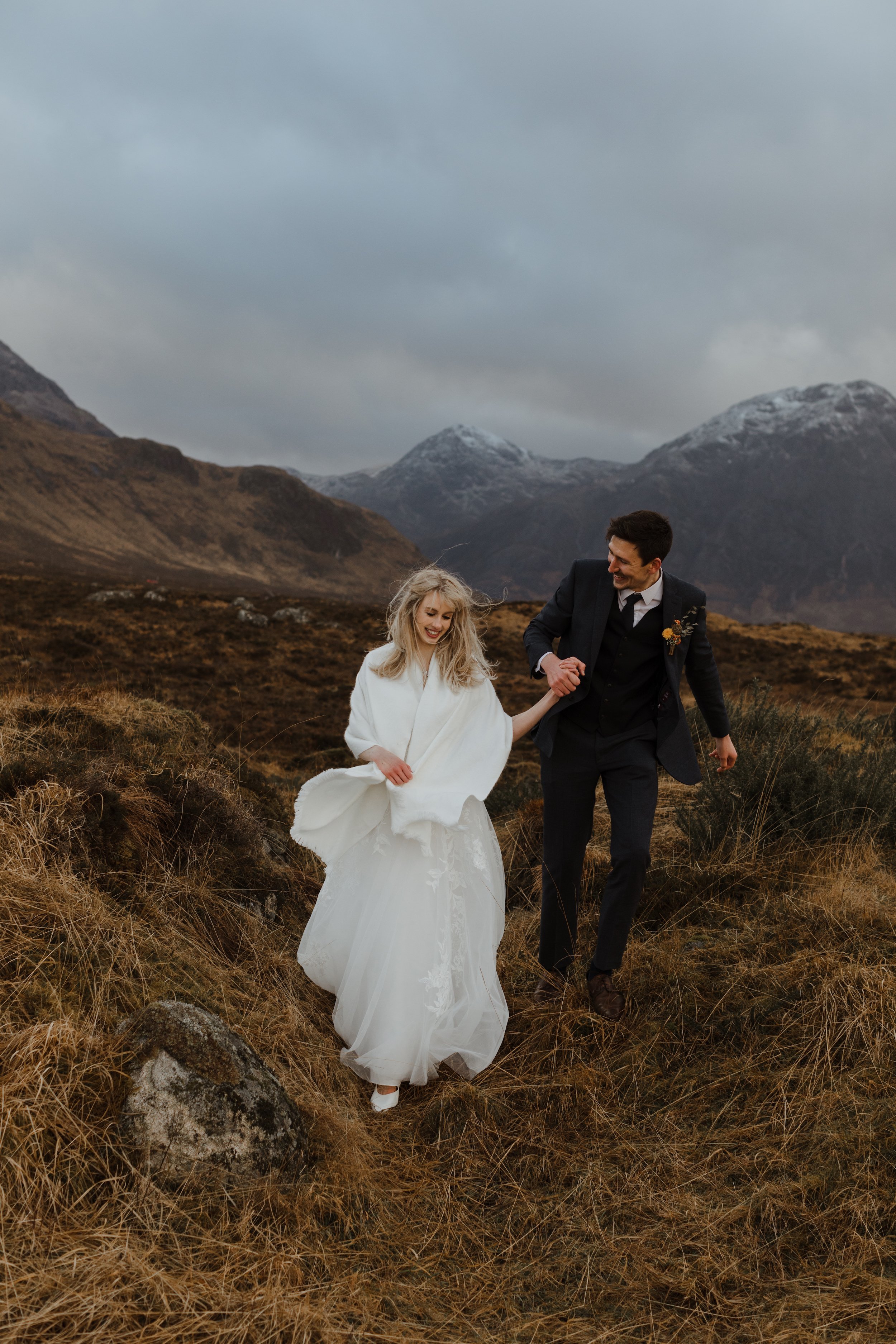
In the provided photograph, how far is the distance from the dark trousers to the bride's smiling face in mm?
785

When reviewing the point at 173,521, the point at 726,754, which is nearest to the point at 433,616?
the point at 726,754

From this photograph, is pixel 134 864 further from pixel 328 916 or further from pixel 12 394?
pixel 12 394

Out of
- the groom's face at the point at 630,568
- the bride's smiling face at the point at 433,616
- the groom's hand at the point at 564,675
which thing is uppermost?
the groom's face at the point at 630,568

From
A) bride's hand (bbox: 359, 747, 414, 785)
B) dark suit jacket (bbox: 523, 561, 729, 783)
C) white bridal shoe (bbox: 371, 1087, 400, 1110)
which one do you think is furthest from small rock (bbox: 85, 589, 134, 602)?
white bridal shoe (bbox: 371, 1087, 400, 1110)

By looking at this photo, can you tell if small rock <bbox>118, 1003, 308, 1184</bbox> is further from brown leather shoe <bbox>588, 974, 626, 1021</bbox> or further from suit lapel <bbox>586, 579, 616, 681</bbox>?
suit lapel <bbox>586, 579, 616, 681</bbox>

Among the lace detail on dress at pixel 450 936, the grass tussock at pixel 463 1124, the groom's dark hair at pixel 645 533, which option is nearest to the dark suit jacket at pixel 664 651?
the groom's dark hair at pixel 645 533

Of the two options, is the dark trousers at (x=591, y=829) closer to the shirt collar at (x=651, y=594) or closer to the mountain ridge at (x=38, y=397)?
the shirt collar at (x=651, y=594)

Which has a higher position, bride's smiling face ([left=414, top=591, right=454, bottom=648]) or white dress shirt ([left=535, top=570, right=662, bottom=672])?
white dress shirt ([left=535, top=570, right=662, bottom=672])

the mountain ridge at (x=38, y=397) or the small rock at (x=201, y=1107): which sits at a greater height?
the mountain ridge at (x=38, y=397)

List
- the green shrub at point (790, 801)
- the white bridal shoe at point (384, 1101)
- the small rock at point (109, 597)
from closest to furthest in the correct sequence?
the white bridal shoe at point (384, 1101), the green shrub at point (790, 801), the small rock at point (109, 597)

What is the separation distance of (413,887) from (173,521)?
114512 mm

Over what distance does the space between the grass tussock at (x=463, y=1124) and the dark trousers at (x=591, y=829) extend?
31 centimetres

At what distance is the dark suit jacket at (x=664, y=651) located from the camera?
3557 mm

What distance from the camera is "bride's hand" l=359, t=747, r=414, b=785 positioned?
3.05m
